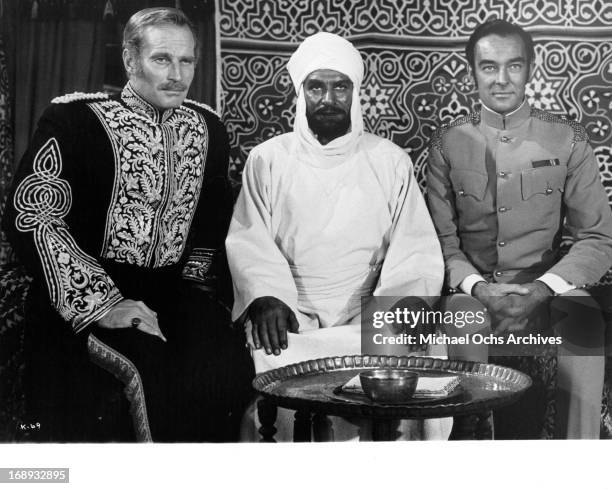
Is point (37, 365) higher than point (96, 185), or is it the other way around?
point (96, 185)

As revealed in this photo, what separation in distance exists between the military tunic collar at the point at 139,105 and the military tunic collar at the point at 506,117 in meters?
1.04

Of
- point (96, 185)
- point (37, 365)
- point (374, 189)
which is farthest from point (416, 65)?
point (37, 365)

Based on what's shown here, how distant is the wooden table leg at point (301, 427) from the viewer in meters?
2.66

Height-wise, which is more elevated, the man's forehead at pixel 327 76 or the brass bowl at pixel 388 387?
the man's forehead at pixel 327 76

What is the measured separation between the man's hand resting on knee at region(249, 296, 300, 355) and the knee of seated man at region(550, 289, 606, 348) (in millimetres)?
824

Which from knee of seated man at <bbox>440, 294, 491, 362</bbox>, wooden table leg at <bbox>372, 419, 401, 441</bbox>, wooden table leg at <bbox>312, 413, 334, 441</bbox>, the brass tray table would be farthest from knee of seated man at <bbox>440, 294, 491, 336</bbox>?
wooden table leg at <bbox>312, 413, 334, 441</bbox>

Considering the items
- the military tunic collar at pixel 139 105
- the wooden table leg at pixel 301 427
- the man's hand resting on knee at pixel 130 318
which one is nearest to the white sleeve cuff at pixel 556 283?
the wooden table leg at pixel 301 427

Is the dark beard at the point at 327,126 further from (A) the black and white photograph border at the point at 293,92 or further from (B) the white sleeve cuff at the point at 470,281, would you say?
(B) the white sleeve cuff at the point at 470,281

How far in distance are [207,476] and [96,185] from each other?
965mm

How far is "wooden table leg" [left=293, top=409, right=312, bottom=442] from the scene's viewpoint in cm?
266

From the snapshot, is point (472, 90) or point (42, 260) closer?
point (42, 260)

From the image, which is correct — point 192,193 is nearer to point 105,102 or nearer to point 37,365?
point 105,102

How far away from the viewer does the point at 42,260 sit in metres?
2.66

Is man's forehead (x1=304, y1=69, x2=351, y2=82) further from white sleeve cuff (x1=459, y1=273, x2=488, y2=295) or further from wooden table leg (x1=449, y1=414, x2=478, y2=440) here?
wooden table leg (x1=449, y1=414, x2=478, y2=440)
